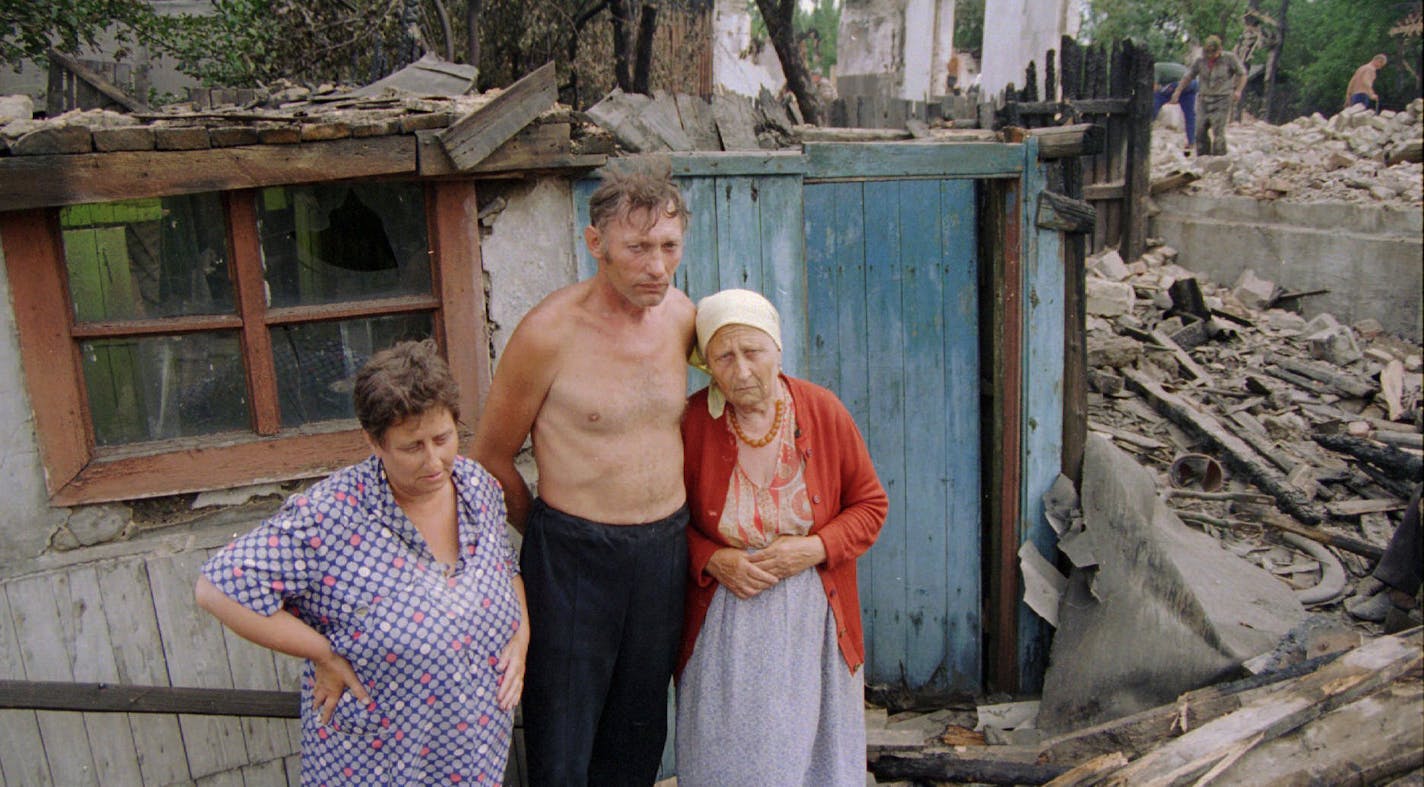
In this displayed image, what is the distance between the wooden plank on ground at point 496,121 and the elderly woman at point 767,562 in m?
1.10

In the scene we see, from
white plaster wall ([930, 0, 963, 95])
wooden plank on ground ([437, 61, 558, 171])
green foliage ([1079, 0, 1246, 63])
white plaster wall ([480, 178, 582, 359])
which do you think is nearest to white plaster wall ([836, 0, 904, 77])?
white plaster wall ([930, 0, 963, 95])

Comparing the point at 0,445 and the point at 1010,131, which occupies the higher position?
the point at 1010,131

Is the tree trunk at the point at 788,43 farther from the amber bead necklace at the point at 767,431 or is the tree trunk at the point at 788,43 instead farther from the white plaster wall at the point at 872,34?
the white plaster wall at the point at 872,34

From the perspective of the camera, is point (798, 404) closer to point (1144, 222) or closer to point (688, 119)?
point (688, 119)

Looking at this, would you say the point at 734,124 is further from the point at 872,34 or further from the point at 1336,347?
the point at 872,34

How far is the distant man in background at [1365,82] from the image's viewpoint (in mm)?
15688

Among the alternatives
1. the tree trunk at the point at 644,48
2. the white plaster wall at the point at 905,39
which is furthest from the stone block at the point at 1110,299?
the white plaster wall at the point at 905,39

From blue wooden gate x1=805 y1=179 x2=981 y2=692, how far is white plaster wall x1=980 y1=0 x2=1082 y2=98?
637 inches

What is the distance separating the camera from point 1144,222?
11.5 meters

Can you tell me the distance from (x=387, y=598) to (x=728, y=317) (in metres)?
1.20

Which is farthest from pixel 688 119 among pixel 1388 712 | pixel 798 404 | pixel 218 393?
pixel 1388 712

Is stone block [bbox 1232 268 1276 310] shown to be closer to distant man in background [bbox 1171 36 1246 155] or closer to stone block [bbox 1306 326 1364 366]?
stone block [bbox 1306 326 1364 366]

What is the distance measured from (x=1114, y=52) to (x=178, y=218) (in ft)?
33.1

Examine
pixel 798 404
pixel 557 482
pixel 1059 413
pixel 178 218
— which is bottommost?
pixel 1059 413
